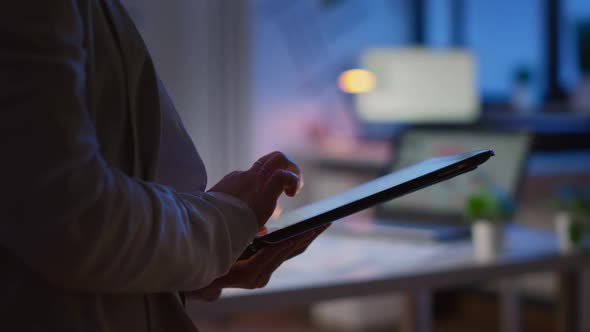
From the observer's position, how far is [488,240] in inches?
71.7

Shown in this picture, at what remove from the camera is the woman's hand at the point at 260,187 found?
64 cm

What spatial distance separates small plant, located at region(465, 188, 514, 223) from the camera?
186 cm

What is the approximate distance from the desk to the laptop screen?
16 centimetres

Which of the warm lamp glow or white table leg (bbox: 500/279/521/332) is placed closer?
white table leg (bbox: 500/279/521/332)

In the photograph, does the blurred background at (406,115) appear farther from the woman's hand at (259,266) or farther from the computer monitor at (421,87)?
the woman's hand at (259,266)

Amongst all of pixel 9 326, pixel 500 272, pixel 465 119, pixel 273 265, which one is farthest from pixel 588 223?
pixel 465 119

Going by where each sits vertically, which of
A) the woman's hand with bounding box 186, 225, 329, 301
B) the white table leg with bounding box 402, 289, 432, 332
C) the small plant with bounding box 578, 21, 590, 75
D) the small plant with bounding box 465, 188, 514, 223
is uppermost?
the small plant with bounding box 578, 21, 590, 75

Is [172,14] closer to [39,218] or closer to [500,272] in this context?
[500,272]

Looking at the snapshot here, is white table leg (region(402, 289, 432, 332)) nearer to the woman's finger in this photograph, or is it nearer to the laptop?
the laptop

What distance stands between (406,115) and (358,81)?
35 centimetres

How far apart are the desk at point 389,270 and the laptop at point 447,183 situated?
78mm

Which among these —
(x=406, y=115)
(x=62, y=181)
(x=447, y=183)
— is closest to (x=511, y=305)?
(x=447, y=183)

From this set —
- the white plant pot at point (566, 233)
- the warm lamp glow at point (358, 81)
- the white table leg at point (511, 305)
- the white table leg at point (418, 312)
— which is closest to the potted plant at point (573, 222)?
the white plant pot at point (566, 233)

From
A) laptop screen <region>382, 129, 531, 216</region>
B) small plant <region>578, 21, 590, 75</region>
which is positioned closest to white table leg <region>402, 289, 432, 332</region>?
laptop screen <region>382, 129, 531, 216</region>
